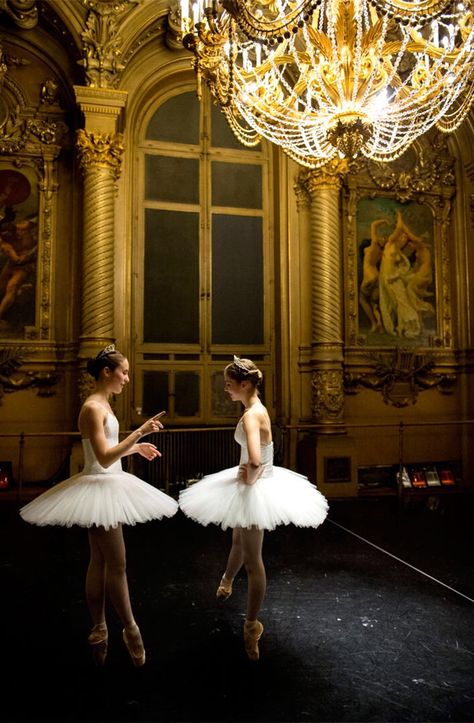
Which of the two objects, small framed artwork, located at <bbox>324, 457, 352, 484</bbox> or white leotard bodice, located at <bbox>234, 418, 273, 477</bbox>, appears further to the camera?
small framed artwork, located at <bbox>324, 457, 352, 484</bbox>

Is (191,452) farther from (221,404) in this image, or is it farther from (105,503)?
(105,503)

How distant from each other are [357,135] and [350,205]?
3964 millimetres

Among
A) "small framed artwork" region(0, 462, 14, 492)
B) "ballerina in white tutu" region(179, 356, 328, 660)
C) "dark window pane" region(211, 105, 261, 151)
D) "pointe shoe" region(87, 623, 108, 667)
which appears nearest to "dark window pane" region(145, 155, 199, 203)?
"dark window pane" region(211, 105, 261, 151)

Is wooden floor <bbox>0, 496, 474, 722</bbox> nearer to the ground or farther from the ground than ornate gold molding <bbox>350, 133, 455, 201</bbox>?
nearer to the ground

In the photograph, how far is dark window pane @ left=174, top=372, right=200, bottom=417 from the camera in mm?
7812

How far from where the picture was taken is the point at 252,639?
2.79 m

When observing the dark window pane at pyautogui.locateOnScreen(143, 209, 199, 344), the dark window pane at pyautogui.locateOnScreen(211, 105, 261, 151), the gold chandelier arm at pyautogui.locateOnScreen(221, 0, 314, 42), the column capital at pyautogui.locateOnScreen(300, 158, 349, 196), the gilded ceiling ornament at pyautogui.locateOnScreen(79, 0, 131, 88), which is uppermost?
the gilded ceiling ornament at pyautogui.locateOnScreen(79, 0, 131, 88)

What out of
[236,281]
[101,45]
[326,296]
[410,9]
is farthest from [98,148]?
[410,9]

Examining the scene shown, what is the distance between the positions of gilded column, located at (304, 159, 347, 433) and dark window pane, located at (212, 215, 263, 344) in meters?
0.92

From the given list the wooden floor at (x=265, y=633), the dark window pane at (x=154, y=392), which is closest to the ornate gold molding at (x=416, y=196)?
the dark window pane at (x=154, y=392)

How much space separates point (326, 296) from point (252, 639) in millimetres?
5627

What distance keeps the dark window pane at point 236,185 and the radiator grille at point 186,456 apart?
3.72 m

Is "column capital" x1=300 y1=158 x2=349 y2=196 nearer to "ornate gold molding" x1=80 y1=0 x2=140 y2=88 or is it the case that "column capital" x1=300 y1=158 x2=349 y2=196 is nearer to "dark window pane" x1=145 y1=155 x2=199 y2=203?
"dark window pane" x1=145 y1=155 x2=199 y2=203

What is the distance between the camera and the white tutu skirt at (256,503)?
2.69 metres
